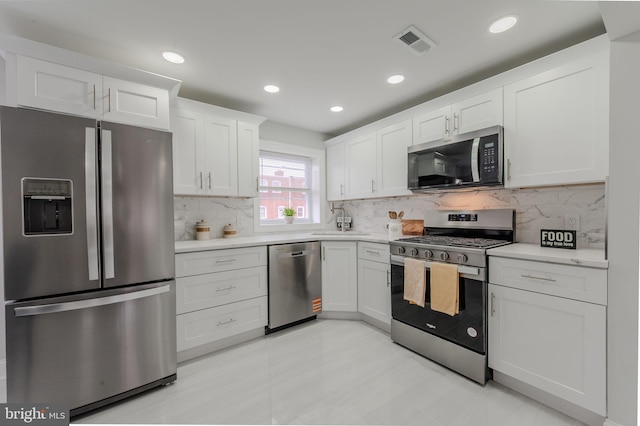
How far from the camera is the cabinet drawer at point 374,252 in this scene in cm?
271

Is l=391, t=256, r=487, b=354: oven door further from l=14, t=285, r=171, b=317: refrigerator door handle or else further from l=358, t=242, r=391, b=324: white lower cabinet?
l=14, t=285, r=171, b=317: refrigerator door handle

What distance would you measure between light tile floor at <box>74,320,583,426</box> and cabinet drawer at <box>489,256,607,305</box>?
2.50ft

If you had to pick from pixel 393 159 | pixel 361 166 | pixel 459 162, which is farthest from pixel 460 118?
pixel 361 166

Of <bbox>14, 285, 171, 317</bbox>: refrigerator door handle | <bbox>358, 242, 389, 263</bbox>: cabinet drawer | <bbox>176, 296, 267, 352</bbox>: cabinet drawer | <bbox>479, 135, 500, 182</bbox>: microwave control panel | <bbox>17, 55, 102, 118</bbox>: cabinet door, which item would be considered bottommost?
<bbox>176, 296, 267, 352</bbox>: cabinet drawer

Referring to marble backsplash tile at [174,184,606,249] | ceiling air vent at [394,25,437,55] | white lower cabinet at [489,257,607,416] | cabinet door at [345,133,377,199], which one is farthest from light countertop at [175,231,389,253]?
ceiling air vent at [394,25,437,55]

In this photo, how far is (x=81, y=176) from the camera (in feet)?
5.37

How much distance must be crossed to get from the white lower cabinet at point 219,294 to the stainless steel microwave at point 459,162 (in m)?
1.77

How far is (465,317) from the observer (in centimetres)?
199

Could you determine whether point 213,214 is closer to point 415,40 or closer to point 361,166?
point 361,166

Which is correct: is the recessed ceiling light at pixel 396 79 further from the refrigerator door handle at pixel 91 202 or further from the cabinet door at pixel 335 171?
the refrigerator door handle at pixel 91 202

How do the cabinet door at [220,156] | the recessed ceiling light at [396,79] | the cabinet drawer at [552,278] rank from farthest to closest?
1. the cabinet door at [220,156]
2. the recessed ceiling light at [396,79]
3. the cabinet drawer at [552,278]

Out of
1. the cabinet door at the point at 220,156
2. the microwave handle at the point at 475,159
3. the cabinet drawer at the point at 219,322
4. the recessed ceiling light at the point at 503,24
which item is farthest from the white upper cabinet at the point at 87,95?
the microwave handle at the point at 475,159

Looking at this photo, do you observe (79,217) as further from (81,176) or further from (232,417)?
(232,417)

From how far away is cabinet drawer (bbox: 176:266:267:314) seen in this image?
7.17 ft
